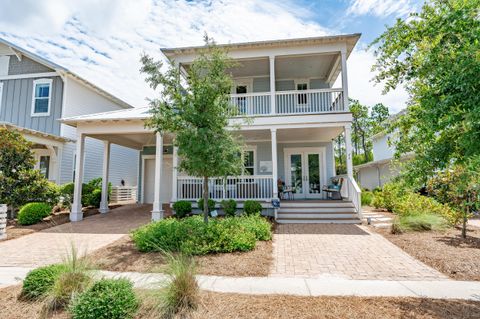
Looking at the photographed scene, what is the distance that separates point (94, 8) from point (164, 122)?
355 cm

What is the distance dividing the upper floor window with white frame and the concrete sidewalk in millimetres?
11501

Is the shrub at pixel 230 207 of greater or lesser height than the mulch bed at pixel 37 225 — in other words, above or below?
above

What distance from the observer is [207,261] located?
5309 millimetres

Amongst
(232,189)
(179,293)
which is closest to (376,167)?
(232,189)

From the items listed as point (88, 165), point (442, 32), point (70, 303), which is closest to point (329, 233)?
point (442, 32)

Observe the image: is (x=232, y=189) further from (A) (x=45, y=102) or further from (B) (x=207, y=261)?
(A) (x=45, y=102)

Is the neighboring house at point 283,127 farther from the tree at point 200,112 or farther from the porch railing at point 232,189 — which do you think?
the tree at point 200,112

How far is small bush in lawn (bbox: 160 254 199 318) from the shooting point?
3.20 meters

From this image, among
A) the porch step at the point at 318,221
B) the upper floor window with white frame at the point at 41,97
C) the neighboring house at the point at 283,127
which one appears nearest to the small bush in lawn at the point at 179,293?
the neighboring house at the point at 283,127

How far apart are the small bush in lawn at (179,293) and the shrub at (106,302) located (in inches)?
16.4

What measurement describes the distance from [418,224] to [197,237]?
662 centimetres

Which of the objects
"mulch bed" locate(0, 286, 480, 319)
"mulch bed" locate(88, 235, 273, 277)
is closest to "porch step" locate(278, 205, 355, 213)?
"mulch bed" locate(88, 235, 273, 277)

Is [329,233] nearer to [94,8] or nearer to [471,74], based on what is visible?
[471,74]

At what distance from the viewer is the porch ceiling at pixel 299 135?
36.3 feet
